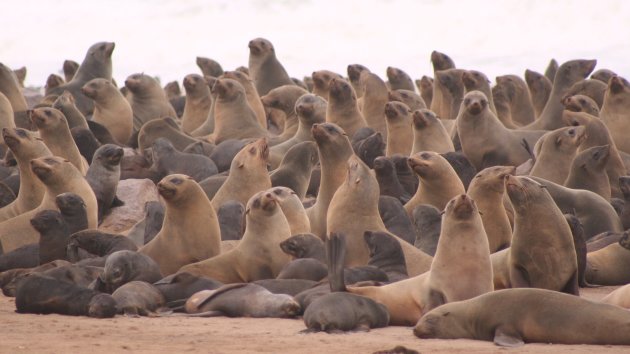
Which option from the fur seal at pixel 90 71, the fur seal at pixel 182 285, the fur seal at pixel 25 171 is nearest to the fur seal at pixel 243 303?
the fur seal at pixel 182 285

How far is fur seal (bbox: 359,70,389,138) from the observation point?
17203 millimetres

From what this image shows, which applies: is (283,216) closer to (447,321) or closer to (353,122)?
(447,321)

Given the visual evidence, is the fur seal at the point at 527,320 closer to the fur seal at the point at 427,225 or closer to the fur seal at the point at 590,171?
the fur seal at the point at 427,225

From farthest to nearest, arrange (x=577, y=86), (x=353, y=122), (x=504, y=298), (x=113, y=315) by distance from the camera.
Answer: (x=577, y=86)
(x=353, y=122)
(x=113, y=315)
(x=504, y=298)

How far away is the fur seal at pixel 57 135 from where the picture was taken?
48.2 ft

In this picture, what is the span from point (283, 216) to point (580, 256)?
2565mm

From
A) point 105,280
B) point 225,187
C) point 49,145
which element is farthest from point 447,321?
point 49,145

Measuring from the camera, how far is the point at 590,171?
43.2ft

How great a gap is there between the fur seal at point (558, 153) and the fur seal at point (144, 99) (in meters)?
7.58

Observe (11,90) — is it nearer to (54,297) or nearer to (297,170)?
(297,170)

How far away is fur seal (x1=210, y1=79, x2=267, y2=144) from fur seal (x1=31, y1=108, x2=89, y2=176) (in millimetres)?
3028

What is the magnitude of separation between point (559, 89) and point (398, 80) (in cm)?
379

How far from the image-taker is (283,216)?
11.1m

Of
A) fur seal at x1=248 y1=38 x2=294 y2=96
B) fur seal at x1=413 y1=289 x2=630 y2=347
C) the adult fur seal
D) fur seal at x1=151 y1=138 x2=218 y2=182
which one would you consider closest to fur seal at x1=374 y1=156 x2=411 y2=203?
fur seal at x1=151 y1=138 x2=218 y2=182
